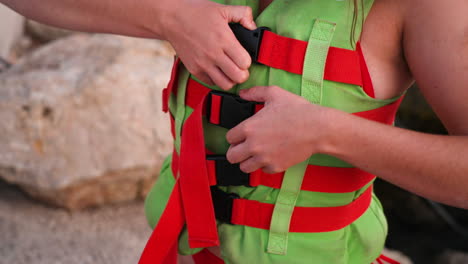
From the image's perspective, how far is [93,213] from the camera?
2592mm

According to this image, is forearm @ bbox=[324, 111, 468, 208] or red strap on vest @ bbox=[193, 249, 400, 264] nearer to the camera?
forearm @ bbox=[324, 111, 468, 208]

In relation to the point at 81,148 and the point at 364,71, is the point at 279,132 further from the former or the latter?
the point at 81,148

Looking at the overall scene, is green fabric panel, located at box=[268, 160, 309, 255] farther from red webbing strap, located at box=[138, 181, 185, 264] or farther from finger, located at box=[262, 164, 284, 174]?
red webbing strap, located at box=[138, 181, 185, 264]

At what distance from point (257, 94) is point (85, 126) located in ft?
5.53

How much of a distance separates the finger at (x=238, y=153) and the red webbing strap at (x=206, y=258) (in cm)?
31

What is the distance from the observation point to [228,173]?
97cm

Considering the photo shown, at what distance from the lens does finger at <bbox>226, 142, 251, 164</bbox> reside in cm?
87

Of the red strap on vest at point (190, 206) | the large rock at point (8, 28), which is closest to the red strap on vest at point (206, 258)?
the red strap on vest at point (190, 206)

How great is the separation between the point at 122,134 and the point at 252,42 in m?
1.66

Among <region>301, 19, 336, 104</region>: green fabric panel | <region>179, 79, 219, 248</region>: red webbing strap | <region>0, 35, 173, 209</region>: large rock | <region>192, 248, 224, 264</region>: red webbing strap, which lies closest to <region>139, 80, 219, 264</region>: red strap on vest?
<region>179, 79, 219, 248</region>: red webbing strap

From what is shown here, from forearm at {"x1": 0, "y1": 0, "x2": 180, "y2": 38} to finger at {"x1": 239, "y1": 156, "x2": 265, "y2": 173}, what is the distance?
304mm

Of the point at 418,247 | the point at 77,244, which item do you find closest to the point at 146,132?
the point at 77,244

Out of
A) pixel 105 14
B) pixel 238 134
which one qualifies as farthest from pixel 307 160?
pixel 105 14

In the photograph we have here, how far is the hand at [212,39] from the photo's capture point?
0.90m
